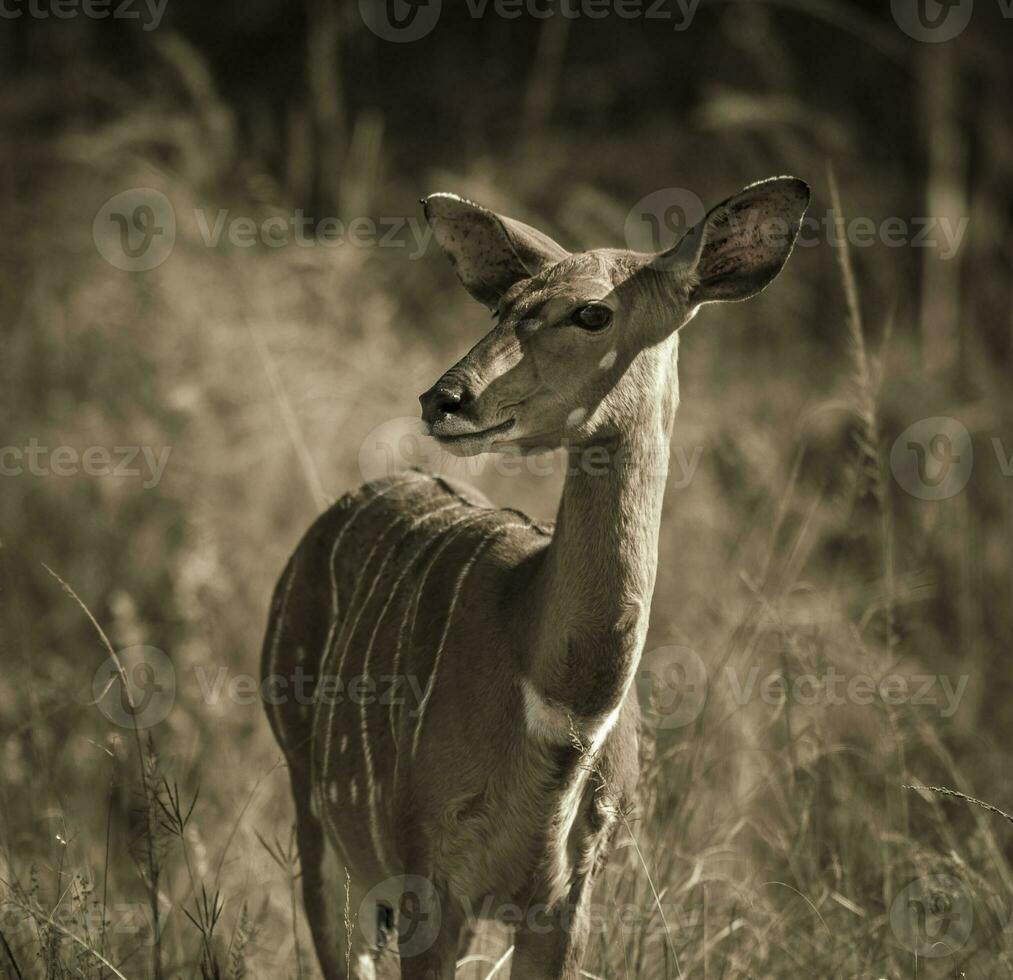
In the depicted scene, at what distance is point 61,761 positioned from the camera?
5.55 m

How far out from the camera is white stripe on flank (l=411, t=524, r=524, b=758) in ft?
11.0

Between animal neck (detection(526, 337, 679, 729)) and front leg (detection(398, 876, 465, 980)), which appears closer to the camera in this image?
animal neck (detection(526, 337, 679, 729))

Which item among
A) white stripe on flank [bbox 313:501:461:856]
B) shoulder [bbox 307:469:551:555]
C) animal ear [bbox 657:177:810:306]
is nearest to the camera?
animal ear [bbox 657:177:810:306]

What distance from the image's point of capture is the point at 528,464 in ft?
22.9

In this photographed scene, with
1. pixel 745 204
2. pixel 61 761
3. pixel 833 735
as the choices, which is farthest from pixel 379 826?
pixel 833 735

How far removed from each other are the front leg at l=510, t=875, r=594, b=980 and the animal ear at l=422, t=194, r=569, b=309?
126 cm

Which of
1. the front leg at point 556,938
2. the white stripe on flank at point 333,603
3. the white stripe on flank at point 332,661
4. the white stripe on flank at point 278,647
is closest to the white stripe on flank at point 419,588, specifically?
the white stripe on flank at point 332,661

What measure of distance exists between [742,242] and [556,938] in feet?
4.75

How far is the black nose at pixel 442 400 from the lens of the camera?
2.85 metres

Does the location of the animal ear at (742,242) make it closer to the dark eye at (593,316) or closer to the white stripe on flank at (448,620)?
the dark eye at (593,316)

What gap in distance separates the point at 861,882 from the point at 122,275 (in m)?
5.55

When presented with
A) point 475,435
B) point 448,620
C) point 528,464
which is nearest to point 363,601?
point 448,620

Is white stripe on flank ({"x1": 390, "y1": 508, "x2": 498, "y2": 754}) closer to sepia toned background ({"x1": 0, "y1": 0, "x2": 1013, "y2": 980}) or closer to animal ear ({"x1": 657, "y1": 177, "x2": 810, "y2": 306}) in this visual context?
sepia toned background ({"x1": 0, "y1": 0, "x2": 1013, "y2": 980})

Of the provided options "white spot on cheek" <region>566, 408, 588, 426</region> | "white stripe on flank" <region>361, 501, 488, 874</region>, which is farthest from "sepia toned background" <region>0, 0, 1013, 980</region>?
"white spot on cheek" <region>566, 408, 588, 426</region>
